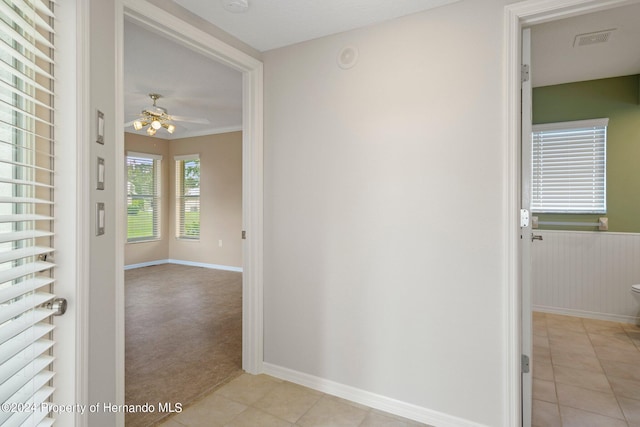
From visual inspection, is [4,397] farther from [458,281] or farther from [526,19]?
[526,19]

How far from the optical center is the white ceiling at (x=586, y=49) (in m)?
2.53

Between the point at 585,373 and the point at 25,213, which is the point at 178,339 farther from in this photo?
the point at 585,373

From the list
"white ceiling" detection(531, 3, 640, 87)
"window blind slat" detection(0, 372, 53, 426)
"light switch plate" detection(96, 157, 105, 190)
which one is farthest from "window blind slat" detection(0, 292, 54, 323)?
"white ceiling" detection(531, 3, 640, 87)

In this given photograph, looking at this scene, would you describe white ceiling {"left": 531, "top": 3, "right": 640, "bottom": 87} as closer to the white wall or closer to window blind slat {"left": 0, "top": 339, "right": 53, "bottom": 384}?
the white wall

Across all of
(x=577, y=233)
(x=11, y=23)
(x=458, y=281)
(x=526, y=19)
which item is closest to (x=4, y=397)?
(x=11, y=23)

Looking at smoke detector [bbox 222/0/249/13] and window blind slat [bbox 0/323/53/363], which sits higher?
smoke detector [bbox 222/0/249/13]

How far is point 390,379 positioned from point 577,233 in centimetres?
300

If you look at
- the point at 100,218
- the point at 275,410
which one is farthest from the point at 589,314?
the point at 100,218

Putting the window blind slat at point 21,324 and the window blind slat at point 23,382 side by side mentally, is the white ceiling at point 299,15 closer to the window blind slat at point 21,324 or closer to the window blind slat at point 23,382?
the window blind slat at point 21,324

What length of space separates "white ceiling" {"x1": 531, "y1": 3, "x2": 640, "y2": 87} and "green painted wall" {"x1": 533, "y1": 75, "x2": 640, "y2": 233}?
124 mm

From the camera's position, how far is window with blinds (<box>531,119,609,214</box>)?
3748mm

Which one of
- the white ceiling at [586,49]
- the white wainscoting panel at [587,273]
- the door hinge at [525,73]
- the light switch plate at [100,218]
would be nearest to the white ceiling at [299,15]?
the door hinge at [525,73]

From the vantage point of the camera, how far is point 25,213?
1.12 m

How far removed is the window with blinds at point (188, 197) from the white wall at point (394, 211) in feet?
15.6
